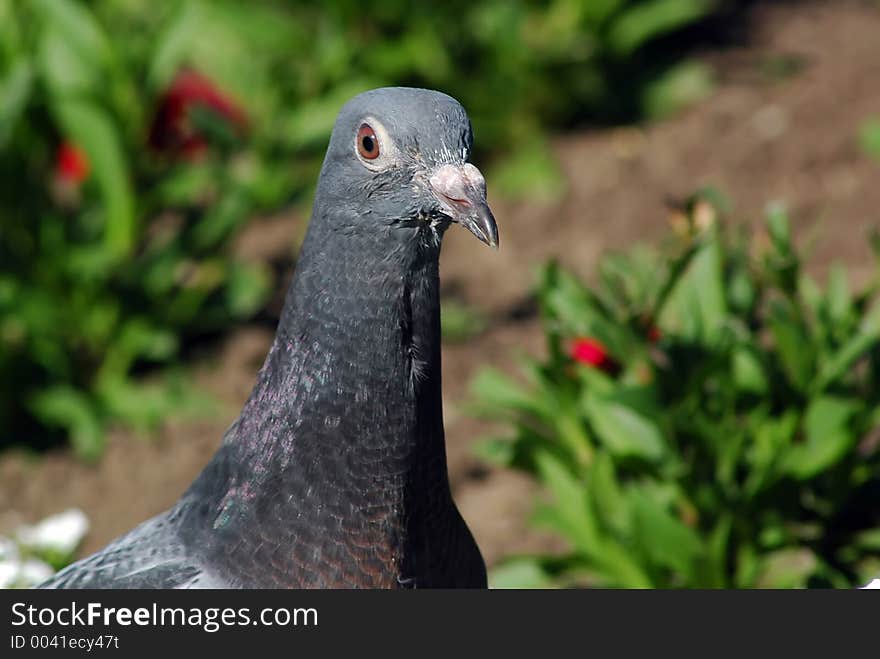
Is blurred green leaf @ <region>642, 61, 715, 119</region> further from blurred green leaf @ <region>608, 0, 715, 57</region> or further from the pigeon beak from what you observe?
the pigeon beak

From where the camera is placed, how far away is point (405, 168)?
2.17 m

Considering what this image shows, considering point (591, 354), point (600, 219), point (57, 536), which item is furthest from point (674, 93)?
point (57, 536)

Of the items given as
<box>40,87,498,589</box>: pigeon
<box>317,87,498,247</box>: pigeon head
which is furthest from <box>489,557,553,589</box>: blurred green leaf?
<box>317,87,498,247</box>: pigeon head

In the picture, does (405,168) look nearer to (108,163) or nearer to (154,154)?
(108,163)

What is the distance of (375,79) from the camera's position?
5.29 meters

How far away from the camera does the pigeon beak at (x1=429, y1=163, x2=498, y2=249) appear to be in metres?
2.10

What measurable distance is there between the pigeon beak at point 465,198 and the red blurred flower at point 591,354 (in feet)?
4.28

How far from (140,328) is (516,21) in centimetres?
210

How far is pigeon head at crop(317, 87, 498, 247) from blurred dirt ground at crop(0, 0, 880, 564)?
1.90 meters

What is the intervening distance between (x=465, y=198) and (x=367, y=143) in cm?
22

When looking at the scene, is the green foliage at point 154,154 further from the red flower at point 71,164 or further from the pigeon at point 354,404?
the pigeon at point 354,404

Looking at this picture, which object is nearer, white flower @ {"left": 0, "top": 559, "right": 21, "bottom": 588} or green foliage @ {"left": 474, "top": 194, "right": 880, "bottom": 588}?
white flower @ {"left": 0, "top": 559, "right": 21, "bottom": 588}

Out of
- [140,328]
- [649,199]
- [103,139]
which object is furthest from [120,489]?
[649,199]

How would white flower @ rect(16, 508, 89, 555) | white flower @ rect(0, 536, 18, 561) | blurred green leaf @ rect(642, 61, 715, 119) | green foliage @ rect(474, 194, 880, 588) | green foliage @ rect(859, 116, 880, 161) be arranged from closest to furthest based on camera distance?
white flower @ rect(0, 536, 18, 561)
white flower @ rect(16, 508, 89, 555)
green foliage @ rect(474, 194, 880, 588)
green foliage @ rect(859, 116, 880, 161)
blurred green leaf @ rect(642, 61, 715, 119)
